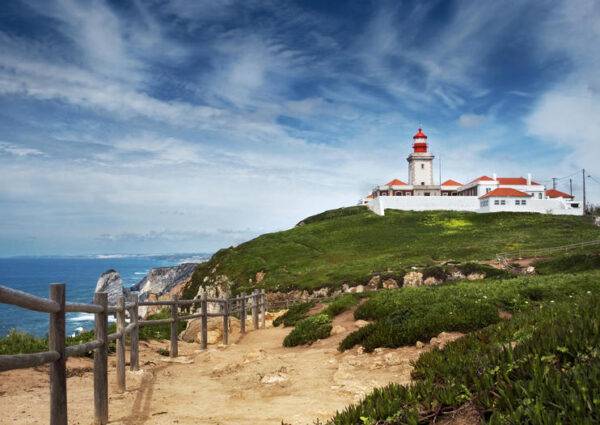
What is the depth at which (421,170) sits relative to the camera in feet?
379

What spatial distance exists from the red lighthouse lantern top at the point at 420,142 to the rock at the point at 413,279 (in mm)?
78686

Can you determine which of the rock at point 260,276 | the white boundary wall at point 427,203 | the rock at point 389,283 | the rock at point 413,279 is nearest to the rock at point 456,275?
the rock at point 413,279

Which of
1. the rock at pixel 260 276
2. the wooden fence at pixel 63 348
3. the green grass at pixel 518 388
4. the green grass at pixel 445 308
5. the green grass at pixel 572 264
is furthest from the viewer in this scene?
the rock at pixel 260 276

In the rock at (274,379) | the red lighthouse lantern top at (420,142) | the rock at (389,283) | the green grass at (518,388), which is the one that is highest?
the red lighthouse lantern top at (420,142)

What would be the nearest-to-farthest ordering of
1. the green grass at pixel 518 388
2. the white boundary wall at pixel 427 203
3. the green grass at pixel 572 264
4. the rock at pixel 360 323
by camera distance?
the green grass at pixel 518 388
the rock at pixel 360 323
the green grass at pixel 572 264
the white boundary wall at pixel 427 203

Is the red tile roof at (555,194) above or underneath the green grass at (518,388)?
above

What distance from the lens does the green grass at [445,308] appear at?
11984 millimetres

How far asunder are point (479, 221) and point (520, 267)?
44.7 meters

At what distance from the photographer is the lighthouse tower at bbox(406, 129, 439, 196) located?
376 feet

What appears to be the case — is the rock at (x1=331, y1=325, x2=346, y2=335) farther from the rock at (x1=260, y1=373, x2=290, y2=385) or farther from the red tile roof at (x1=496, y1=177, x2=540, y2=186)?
the red tile roof at (x1=496, y1=177, x2=540, y2=186)

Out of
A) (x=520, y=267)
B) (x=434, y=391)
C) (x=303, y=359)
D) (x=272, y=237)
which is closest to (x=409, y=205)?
(x=272, y=237)

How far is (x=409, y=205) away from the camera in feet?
332

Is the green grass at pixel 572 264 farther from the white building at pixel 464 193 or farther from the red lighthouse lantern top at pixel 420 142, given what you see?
the red lighthouse lantern top at pixel 420 142

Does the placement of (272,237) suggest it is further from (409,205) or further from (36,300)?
(36,300)
